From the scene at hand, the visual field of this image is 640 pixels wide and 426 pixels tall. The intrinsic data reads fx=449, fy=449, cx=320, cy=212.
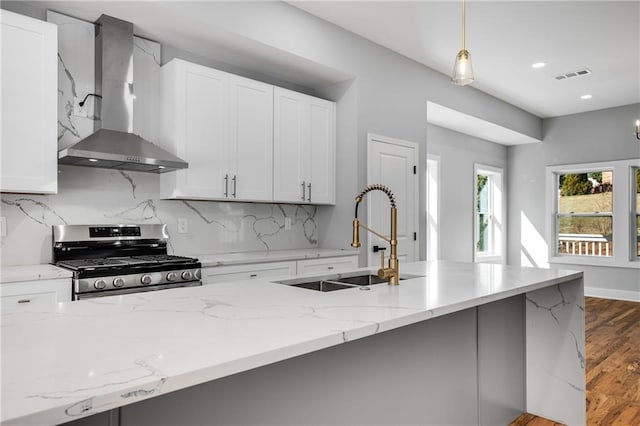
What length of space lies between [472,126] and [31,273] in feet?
18.4

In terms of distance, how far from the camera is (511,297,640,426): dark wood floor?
2.69 meters

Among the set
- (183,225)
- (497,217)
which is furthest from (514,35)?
(497,217)

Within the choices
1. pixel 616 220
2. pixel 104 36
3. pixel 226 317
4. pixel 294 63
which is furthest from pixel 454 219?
pixel 226 317

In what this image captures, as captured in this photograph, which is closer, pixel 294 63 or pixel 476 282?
pixel 476 282

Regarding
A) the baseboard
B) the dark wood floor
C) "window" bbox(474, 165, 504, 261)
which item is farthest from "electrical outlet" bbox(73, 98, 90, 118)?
the baseboard

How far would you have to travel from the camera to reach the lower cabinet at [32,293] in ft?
7.44

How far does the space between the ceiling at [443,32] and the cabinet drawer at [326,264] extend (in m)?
1.69

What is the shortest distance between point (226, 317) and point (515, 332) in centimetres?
202

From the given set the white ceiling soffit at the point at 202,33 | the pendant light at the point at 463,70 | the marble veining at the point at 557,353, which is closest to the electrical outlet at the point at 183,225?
the white ceiling soffit at the point at 202,33

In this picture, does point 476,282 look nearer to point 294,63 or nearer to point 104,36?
point 294,63

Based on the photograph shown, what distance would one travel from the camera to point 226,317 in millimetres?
1354

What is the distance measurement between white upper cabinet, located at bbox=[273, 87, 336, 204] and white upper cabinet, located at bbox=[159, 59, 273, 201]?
0.10 meters

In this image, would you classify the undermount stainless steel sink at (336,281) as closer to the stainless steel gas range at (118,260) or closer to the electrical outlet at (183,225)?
the stainless steel gas range at (118,260)

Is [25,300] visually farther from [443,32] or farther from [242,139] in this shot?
[443,32]
